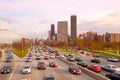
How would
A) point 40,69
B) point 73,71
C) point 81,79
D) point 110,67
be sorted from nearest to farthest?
point 81,79 < point 73,71 < point 110,67 < point 40,69

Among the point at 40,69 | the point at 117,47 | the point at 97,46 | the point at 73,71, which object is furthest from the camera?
the point at 97,46

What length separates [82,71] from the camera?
136 feet

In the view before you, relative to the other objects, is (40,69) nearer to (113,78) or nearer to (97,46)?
(113,78)

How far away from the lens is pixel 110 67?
42.6 m

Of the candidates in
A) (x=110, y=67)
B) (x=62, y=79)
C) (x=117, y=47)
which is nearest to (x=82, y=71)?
(x=110, y=67)

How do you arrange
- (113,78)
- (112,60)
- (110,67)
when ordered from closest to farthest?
(113,78), (110,67), (112,60)

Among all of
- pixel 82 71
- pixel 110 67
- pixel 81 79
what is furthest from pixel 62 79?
pixel 110 67

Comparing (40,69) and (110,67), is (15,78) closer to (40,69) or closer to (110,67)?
(40,69)

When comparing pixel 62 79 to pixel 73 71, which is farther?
pixel 73 71

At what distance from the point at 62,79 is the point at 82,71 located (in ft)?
27.1

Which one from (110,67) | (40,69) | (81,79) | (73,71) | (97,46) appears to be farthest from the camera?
(97,46)

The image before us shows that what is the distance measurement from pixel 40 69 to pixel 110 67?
14.3 m

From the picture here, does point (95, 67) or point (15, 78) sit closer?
point (15, 78)

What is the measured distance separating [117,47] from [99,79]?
85.9 meters
